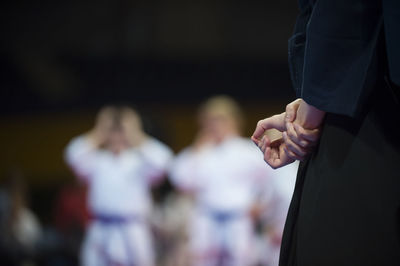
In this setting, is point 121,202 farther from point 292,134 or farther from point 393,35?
point 393,35

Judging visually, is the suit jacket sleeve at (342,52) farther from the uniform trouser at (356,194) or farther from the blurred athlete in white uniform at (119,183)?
the blurred athlete in white uniform at (119,183)

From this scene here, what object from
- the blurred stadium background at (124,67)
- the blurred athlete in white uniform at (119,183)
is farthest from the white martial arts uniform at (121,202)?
the blurred stadium background at (124,67)

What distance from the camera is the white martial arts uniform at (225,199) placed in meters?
4.72

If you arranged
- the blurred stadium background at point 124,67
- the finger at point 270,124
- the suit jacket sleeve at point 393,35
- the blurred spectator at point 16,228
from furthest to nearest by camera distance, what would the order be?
the blurred stadium background at point 124,67 → the blurred spectator at point 16,228 → the finger at point 270,124 → the suit jacket sleeve at point 393,35

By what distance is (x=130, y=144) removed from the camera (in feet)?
15.1

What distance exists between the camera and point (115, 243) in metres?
4.32

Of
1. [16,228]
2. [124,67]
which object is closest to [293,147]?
[16,228]

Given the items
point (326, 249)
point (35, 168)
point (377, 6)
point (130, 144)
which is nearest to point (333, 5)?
point (377, 6)

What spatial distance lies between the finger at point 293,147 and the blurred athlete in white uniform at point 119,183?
326cm

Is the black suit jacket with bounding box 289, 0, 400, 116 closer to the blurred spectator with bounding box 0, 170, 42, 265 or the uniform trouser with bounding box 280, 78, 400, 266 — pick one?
the uniform trouser with bounding box 280, 78, 400, 266

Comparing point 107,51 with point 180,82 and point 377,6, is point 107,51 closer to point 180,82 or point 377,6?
point 180,82

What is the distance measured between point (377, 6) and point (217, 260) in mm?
3873

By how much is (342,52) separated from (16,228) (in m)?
4.98

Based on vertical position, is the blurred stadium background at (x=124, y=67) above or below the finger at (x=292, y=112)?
above
